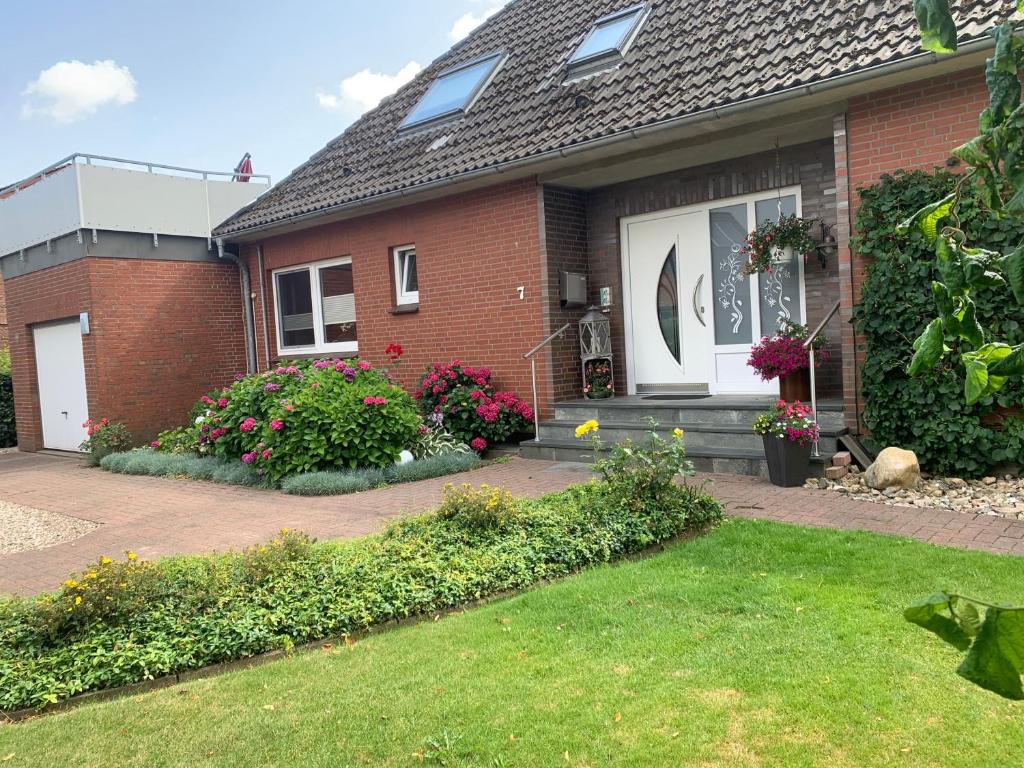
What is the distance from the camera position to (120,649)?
3902mm

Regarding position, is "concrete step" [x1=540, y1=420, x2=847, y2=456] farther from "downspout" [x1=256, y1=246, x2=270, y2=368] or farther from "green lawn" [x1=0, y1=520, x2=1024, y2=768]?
"downspout" [x1=256, y1=246, x2=270, y2=368]

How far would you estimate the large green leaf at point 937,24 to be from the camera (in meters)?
1.09

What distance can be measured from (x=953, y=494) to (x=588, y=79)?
6583mm

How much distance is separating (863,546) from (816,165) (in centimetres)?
510

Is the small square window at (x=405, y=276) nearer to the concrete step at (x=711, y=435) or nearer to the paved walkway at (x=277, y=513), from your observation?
the paved walkway at (x=277, y=513)

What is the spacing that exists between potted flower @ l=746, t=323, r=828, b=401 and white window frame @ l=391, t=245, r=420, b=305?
18.5ft

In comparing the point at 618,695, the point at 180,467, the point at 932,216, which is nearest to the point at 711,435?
the point at 618,695

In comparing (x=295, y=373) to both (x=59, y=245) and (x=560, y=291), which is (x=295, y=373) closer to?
(x=560, y=291)

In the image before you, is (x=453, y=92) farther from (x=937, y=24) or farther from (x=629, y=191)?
(x=937, y=24)

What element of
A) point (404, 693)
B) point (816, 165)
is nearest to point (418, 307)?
point (816, 165)

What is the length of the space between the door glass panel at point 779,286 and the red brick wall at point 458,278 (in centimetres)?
268

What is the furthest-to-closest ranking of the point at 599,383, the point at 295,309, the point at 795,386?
the point at 295,309 → the point at 599,383 → the point at 795,386

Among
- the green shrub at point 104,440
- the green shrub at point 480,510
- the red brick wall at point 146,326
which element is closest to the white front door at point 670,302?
the green shrub at point 480,510

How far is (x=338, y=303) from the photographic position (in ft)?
43.3
